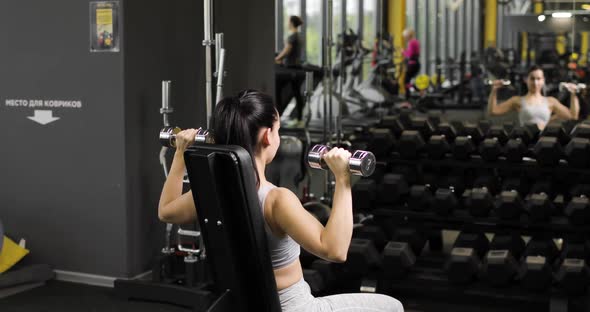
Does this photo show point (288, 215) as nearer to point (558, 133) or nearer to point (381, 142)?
point (381, 142)

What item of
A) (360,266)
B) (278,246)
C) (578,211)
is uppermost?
(278,246)

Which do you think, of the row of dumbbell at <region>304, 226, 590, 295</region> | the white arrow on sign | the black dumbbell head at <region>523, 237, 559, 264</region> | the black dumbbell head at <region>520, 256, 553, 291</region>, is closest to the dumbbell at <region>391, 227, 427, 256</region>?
the row of dumbbell at <region>304, 226, 590, 295</region>

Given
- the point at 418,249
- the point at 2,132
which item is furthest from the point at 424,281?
the point at 2,132

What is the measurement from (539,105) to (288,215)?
2.95 meters

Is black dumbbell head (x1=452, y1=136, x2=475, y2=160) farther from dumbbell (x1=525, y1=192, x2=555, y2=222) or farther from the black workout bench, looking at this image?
the black workout bench

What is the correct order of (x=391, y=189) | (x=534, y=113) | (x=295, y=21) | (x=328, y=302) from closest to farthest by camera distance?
(x=328, y=302)
(x=391, y=189)
(x=534, y=113)
(x=295, y=21)

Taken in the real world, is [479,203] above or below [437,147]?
below

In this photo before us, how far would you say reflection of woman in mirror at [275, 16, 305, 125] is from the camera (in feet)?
14.5

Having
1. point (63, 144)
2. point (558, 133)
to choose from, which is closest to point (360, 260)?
point (558, 133)

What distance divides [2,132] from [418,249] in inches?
79.9

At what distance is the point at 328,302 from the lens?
1847 mm

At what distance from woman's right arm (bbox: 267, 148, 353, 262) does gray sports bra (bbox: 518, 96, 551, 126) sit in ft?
9.10

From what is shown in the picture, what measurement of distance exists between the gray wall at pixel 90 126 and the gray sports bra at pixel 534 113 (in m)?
1.68

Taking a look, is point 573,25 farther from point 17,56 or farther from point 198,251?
point 17,56
